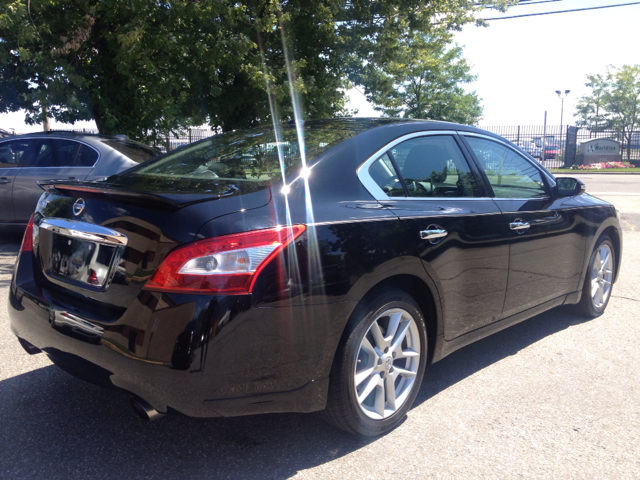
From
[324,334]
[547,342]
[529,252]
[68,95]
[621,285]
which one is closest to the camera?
[324,334]

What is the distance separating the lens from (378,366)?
278 cm

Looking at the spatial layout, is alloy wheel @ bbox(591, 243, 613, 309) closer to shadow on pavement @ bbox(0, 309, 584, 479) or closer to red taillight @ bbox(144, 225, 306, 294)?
shadow on pavement @ bbox(0, 309, 584, 479)

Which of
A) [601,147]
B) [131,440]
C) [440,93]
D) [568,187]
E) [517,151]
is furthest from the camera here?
[601,147]

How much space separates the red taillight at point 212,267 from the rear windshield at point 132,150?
5.71 m

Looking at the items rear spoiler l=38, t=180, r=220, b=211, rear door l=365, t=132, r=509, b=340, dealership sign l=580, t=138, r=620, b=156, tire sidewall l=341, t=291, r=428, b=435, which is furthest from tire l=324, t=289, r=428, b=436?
dealership sign l=580, t=138, r=620, b=156

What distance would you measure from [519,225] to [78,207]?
8.54ft

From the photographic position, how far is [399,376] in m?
2.99

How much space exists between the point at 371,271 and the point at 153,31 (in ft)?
29.5

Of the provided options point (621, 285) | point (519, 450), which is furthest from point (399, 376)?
point (621, 285)

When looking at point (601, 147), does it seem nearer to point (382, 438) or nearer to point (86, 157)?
point (86, 157)

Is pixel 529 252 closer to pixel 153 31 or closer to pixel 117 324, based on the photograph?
pixel 117 324

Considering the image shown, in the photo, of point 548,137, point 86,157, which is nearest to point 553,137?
point 548,137

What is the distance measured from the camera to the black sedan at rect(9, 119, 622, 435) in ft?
7.24

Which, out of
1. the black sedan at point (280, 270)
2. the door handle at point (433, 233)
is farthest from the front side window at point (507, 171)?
the door handle at point (433, 233)
